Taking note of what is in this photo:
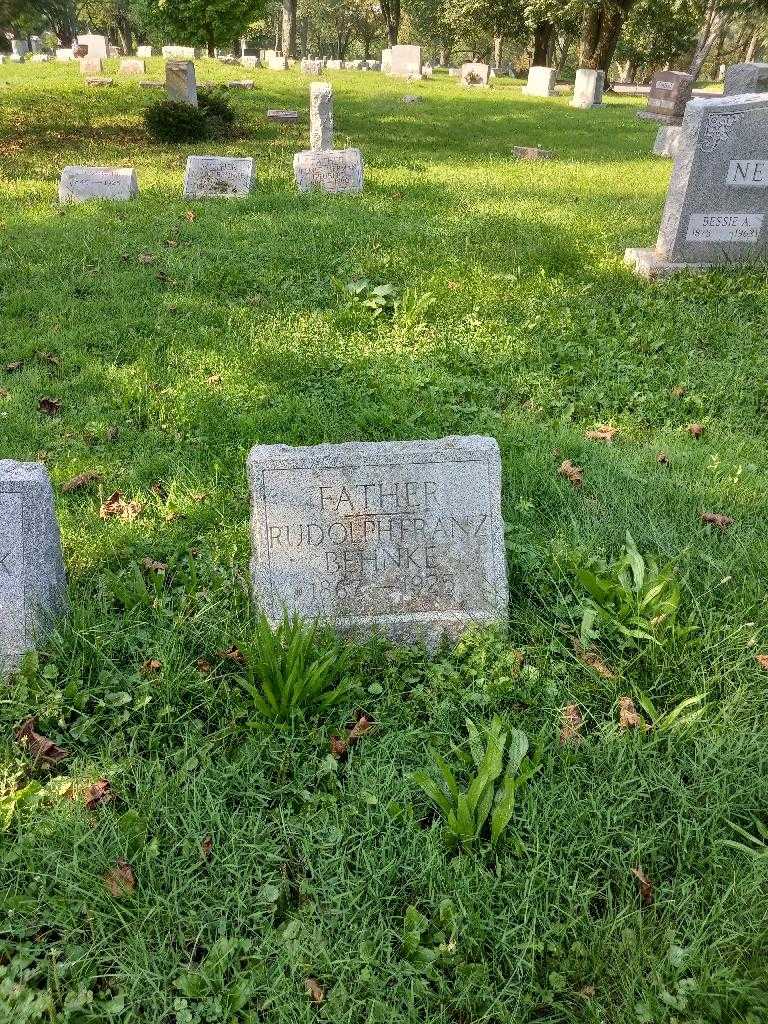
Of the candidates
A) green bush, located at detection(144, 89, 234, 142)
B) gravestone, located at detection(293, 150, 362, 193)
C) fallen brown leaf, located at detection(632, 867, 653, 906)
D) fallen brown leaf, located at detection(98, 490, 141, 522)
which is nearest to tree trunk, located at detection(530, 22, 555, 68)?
green bush, located at detection(144, 89, 234, 142)

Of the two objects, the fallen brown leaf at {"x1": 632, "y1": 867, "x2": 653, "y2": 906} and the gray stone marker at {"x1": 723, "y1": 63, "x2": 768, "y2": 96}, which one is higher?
the gray stone marker at {"x1": 723, "y1": 63, "x2": 768, "y2": 96}

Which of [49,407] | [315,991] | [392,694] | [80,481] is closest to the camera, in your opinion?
[315,991]

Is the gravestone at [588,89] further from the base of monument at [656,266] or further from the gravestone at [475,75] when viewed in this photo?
the base of monument at [656,266]

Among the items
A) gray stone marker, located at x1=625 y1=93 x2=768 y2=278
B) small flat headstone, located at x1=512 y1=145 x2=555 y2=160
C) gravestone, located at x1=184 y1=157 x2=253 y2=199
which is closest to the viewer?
gray stone marker, located at x1=625 y1=93 x2=768 y2=278

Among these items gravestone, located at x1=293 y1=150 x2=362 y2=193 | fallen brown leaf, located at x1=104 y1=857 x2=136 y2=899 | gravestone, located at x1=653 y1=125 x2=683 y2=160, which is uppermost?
gravestone, located at x1=653 y1=125 x2=683 y2=160

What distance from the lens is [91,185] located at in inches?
353

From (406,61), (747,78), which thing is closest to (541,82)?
(406,61)

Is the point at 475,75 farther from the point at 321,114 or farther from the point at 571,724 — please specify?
the point at 571,724

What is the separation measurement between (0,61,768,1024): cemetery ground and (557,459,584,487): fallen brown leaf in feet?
0.07

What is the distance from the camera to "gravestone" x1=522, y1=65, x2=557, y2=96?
24312 mm

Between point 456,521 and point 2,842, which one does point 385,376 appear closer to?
point 456,521

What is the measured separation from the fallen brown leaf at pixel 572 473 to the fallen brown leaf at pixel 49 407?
3148 mm

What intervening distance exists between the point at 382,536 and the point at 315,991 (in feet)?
5.16

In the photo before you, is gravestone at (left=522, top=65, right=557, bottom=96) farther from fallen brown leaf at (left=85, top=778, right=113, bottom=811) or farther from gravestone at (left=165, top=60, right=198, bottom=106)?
fallen brown leaf at (left=85, top=778, right=113, bottom=811)
